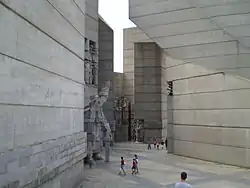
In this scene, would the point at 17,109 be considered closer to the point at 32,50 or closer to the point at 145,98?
the point at 32,50

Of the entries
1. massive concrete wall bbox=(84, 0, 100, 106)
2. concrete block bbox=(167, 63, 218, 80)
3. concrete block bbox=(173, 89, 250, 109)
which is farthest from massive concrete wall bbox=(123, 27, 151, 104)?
concrete block bbox=(173, 89, 250, 109)

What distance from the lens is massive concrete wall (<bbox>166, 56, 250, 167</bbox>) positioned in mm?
18531

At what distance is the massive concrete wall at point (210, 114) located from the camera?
18531 millimetres

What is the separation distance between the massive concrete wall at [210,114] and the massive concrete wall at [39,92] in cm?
1007

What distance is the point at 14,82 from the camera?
251 inches

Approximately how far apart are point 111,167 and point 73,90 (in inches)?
323

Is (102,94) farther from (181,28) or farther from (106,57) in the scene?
(106,57)

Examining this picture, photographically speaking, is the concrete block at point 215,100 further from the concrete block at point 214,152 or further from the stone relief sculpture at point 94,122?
the stone relief sculpture at point 94,122

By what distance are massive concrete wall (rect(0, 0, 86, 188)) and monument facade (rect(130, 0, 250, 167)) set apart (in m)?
5.45

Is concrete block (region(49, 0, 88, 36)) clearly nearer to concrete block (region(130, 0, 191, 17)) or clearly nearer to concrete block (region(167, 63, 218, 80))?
concrete block (region(130, 0, 191, 17))

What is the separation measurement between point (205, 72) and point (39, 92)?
1506 centimetres

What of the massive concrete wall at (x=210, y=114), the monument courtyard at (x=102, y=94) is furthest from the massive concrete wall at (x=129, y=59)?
the massive concrete wall at (x=210, y=114)

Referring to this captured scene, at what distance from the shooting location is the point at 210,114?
819 inches

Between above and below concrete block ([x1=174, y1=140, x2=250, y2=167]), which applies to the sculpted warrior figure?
above
